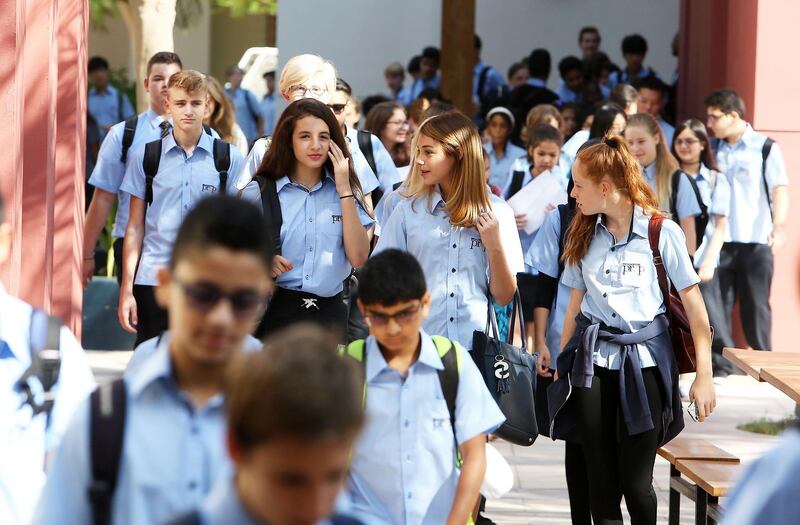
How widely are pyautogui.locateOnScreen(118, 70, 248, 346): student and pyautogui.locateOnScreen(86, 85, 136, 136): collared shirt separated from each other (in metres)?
12.7

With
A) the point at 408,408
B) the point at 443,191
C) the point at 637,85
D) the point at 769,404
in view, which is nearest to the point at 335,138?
the point at 443,191

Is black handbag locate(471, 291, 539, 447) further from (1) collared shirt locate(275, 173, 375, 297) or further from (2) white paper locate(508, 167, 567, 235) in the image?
(2) white paper locate(508, 167, 567, 235)

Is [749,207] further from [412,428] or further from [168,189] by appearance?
[412,428]

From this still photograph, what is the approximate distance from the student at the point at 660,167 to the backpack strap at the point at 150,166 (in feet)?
10.2

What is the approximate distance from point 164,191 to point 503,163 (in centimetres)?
599

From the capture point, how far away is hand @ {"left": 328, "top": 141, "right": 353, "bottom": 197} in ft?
20.8

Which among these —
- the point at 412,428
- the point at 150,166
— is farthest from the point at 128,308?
the point at 412,428

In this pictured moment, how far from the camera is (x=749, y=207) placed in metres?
12.3

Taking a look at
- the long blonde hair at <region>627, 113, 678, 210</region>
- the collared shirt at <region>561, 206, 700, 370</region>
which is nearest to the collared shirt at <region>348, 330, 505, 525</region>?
the collared shirt at <region>561, 206, 700, 370</region>

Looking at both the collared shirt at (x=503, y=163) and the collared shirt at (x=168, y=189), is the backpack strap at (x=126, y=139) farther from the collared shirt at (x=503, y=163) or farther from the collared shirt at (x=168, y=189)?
the collared shirt at (x=503, y=163)

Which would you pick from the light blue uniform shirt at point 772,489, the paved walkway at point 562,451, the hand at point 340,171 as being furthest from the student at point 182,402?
the paved walkway at point 562,451

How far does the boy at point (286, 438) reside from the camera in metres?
2.24

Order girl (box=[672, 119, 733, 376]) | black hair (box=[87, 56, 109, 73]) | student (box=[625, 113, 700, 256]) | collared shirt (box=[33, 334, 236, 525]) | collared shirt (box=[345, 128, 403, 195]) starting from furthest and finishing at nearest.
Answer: black hair (box=[87, 56, 109, 73]), girl (box=[672, 119, 733, 376]), student (box=[625, 113, 700, 256]), collared shirt (box=[345, 128, 403, 195]), collared shirt (box=[33, 334, 236, 525])

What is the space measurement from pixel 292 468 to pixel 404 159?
28.0ft
